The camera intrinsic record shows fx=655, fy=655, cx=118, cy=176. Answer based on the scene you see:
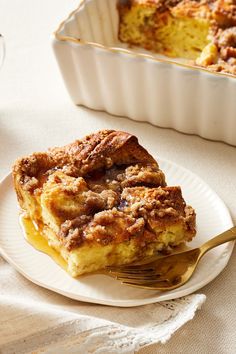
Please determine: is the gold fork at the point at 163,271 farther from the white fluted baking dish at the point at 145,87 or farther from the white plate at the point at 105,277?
the white fluted baking dish at the point at 145,87

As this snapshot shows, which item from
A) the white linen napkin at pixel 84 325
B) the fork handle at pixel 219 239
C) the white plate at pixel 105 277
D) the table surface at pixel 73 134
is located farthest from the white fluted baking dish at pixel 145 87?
the white linen napkin at pixel 84 325

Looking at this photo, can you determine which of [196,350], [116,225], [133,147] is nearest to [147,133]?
[133,147]

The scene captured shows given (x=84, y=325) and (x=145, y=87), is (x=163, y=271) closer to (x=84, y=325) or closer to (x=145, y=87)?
(x=84, y=325)

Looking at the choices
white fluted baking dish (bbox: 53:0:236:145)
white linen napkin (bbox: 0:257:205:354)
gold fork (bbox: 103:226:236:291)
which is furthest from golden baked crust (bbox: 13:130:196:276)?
white fluted baking dish (bbox: 53:0:236:145)

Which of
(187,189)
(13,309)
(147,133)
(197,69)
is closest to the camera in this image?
(13,309)

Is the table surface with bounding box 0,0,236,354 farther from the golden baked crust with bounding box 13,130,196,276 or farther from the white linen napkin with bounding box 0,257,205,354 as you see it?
the golden baked crust with bounding box 13,130,196,276

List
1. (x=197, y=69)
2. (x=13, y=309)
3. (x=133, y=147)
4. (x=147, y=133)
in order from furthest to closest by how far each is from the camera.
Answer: (x=147, y=133), (x=197, y=69), (x=133, y=147), (x=13, y=309)

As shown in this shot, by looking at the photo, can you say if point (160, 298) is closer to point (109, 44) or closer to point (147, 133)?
point (147, 133)
